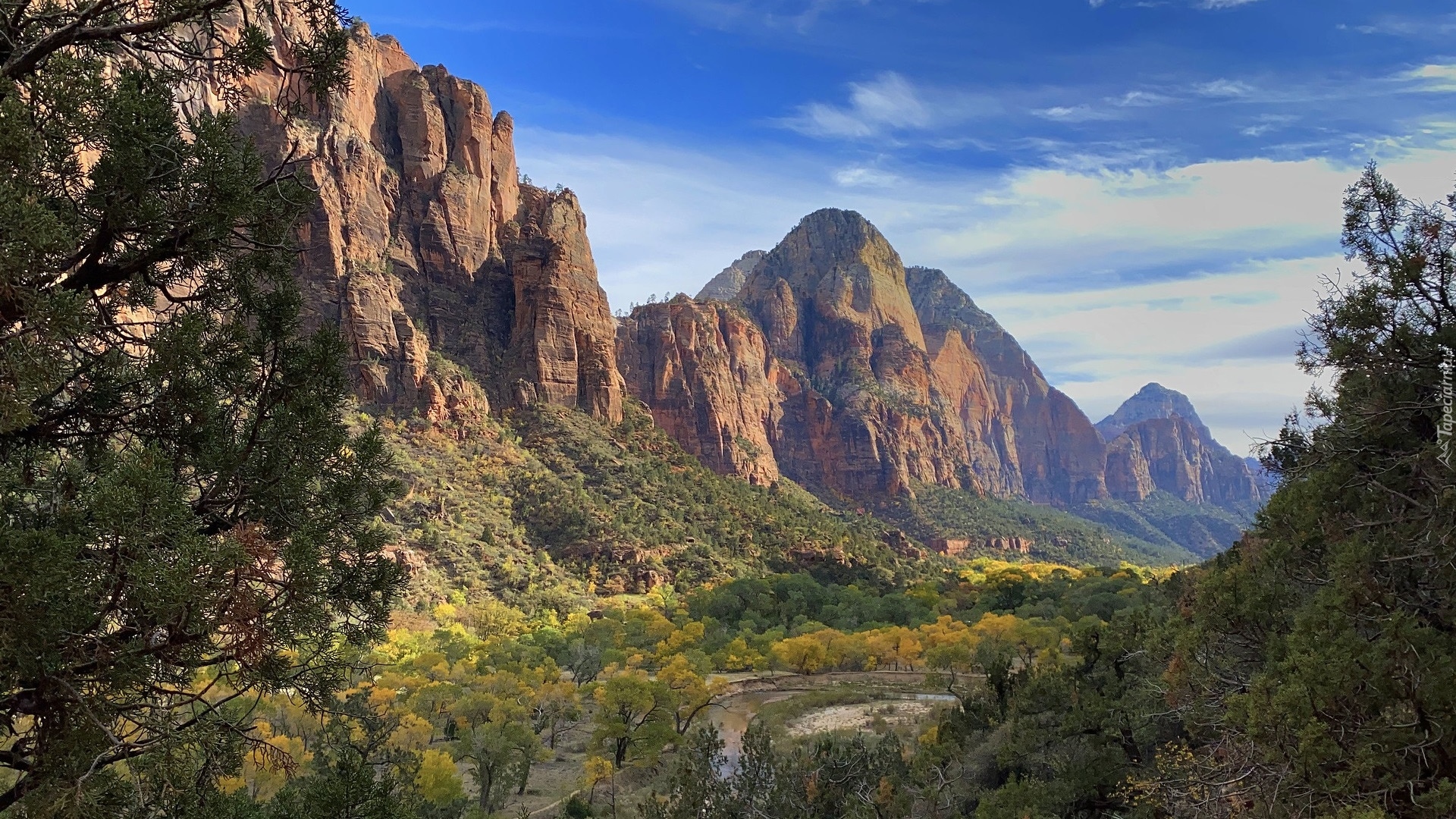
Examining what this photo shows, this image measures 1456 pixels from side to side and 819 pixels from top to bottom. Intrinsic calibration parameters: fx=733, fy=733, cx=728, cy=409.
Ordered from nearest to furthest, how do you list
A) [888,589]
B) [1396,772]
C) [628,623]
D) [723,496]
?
[1396,772]
[628,623]
[888,589]
[723,496]

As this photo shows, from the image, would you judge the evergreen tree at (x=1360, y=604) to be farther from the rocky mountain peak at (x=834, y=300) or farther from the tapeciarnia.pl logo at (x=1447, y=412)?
the rocky mountain peak at (x=834, y=300)

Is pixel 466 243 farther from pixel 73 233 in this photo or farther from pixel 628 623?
pixel 73 233

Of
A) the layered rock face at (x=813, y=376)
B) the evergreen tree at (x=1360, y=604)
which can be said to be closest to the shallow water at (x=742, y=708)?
the evergreen tree at (x=1360, y=604)

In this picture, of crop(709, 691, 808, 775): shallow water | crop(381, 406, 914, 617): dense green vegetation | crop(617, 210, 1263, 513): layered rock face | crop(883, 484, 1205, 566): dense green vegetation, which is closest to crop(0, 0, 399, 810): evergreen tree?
crop(709, 691, 808, 775): shallow water

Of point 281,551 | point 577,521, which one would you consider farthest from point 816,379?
point 281,551

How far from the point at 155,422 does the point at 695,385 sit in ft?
395

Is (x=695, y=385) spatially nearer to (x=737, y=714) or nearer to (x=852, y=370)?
(x=852, y=370)

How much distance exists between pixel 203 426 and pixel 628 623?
1814 inches

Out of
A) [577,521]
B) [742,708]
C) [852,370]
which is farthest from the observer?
[852,370]

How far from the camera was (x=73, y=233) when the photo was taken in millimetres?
4434

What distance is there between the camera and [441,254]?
83.9 meters

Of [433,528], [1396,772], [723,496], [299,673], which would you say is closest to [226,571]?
[299,673]

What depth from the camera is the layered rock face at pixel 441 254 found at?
70750 mm

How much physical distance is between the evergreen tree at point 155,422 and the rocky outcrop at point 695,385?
4276 inches
